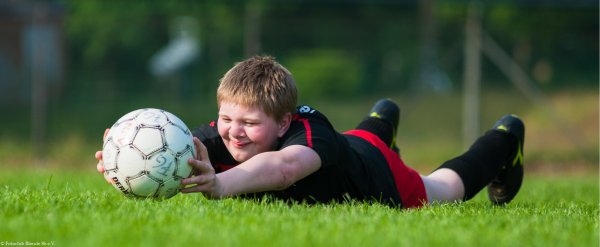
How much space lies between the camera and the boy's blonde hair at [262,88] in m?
4.56

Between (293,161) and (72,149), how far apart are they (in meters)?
10.8

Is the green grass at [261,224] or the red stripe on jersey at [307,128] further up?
the red stripe on jersey at [307,128]

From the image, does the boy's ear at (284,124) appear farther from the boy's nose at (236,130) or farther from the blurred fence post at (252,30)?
the blurred fence post at (252,30)

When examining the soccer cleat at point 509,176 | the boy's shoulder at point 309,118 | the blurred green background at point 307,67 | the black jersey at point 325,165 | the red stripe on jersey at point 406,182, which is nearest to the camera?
the black jersey at point 325,165

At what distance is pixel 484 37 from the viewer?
50.0 ft

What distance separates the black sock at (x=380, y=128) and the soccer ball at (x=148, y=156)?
2.18 m

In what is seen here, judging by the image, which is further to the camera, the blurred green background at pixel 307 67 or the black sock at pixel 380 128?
the blurred green background at pixel 307 67

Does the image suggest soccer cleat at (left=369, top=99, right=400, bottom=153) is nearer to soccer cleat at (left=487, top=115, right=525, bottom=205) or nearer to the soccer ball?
soccer cleat at (left=487, top=115, right=525, bottom=205)

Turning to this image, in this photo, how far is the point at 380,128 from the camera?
6422 millimetres

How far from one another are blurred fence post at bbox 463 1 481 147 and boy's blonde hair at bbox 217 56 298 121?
418 inches

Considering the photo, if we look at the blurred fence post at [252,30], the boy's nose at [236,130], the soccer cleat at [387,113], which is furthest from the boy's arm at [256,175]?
the blurred fence post at [252,30]

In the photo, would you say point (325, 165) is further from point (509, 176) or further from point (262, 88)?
point (509, 176)

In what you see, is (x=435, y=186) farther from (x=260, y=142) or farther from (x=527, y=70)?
(x=527, y=70)

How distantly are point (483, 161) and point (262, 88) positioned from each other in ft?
6.88
